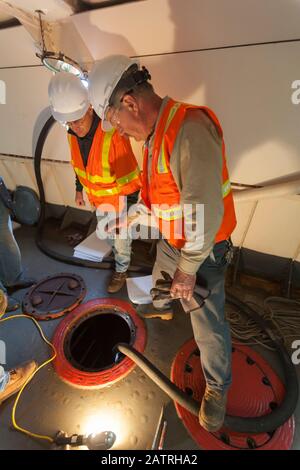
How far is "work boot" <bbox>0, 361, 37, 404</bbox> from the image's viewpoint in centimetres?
180

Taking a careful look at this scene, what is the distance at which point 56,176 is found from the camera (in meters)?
3.43

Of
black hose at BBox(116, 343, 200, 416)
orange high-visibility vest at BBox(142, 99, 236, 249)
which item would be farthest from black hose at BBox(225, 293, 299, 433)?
orange high-visibility vest at BBox(142, 99, 236, 249)

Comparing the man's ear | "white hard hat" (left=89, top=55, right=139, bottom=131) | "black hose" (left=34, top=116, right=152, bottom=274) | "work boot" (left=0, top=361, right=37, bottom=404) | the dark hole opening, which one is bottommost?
the dark hole opening

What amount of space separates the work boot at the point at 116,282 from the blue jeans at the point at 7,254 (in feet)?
3.41

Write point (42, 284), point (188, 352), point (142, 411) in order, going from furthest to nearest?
point (42, 284), point (188, 352), point (142, 411)

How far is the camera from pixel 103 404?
69.7 inches

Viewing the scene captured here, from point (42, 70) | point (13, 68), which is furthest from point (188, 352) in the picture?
point (13, 68)

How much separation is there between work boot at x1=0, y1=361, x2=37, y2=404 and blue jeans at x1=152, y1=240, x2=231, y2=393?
1.42 metres

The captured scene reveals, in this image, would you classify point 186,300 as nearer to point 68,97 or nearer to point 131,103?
point 131,103

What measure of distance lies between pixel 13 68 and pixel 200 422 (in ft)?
12.4

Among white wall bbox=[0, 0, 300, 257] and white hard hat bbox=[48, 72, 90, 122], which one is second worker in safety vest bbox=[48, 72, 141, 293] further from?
white wall bbox=[0, 0, 300, 257]

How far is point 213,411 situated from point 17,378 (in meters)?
1.47

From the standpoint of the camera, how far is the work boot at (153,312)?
7.37 ft
